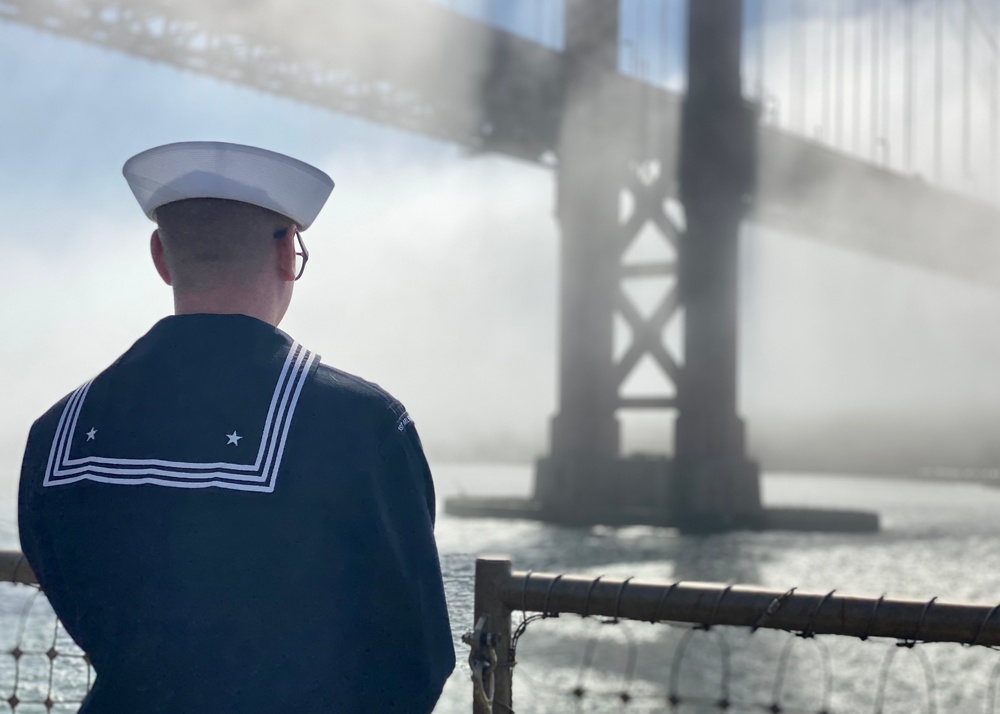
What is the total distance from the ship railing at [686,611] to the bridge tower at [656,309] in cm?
3046

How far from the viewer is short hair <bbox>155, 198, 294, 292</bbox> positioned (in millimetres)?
1214

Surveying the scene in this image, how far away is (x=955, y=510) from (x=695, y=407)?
194ft

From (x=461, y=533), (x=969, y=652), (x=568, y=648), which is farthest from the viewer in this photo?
(x=461, y=533)

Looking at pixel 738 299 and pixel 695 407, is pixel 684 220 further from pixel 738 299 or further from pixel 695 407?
pixel 695 407

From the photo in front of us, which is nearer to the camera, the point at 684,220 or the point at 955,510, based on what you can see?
the point at 684,220

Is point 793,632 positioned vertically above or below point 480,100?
below

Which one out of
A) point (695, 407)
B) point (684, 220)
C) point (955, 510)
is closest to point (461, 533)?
point (695, 407)

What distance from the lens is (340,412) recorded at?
1154mm

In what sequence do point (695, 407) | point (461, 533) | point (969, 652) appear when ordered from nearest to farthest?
point (969, 652) → point (695, 407) → point (461, 533)

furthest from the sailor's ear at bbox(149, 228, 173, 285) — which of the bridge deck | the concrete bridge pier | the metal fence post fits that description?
the concrete bridge pier

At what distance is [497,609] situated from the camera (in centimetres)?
181

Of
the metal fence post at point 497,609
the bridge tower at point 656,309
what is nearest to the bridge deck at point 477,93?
the bridge tower at point 656,309

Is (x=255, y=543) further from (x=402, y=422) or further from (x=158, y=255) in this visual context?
(x=158, y=255)

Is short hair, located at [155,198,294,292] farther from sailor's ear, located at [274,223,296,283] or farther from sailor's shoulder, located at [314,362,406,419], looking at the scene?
sailor's shoulder, located at [314,362,406,419]
